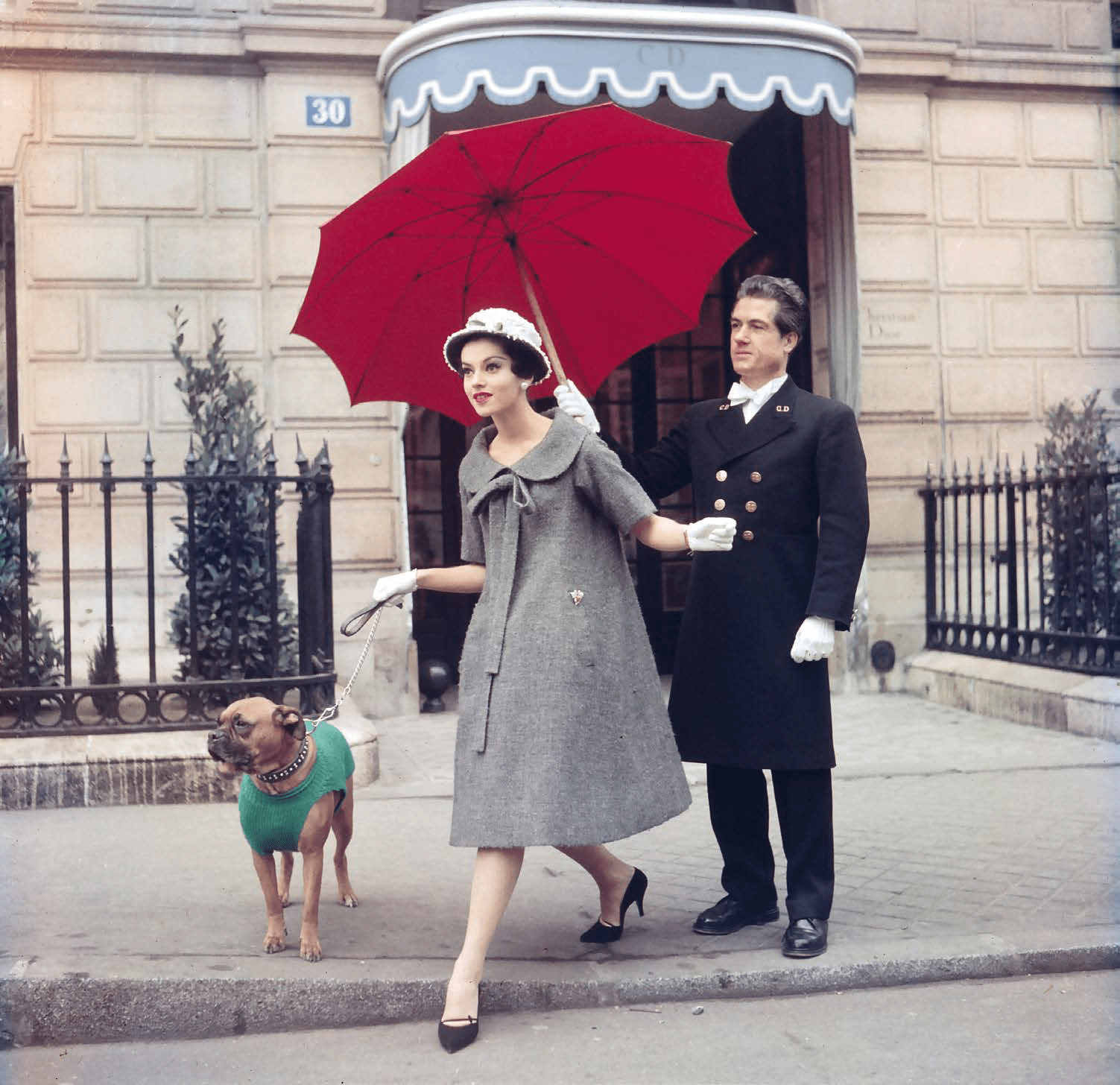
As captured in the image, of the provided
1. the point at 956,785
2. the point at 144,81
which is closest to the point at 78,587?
the point at 144,81

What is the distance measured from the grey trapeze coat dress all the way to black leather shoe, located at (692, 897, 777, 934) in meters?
0.63

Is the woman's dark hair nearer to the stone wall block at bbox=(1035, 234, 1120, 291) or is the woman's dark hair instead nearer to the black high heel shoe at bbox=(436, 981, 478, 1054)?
the black high heel shoe at bbox=(436, 981, 478, 1054)

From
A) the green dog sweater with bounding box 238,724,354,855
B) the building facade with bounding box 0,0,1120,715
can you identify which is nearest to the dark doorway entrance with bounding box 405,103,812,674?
the building facade with bounding box 0,0,1120,715

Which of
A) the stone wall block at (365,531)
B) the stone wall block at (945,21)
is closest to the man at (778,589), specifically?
the stone wall block at (365,531)

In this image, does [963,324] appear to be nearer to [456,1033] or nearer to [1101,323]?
[1101,323]

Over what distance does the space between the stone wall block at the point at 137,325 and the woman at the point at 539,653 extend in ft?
19.3

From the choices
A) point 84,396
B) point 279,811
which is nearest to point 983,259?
point 84,396

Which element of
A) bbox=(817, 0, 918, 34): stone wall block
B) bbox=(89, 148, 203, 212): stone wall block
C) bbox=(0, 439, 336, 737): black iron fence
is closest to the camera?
bbox=(0, 439, 336, 737): black iron fence

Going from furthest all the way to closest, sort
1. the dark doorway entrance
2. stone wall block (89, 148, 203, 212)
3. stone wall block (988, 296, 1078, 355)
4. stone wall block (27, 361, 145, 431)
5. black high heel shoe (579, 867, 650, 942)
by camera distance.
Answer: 1. the dark doorway entrance
2. stone wall block (988, 296, 1078, 355)
3. stone wall block (89, 148, 203, 212)
4. stone wall block (27, 361, 145, 431)
5. black high heel shoe (579, 867, 650, 942)

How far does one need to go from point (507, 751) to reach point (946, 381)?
7249 mm

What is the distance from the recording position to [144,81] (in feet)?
30.1

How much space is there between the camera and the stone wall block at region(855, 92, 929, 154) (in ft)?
32.5

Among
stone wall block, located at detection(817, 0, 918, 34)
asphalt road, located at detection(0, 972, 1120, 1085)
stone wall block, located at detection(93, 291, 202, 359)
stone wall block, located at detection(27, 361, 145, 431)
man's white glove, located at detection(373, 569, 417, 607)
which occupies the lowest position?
asphalt road, located at detection(0, 972, 1120, 1085)

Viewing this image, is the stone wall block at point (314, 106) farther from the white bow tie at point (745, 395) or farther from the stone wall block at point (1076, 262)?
the white bow tie at point (745, 395)
